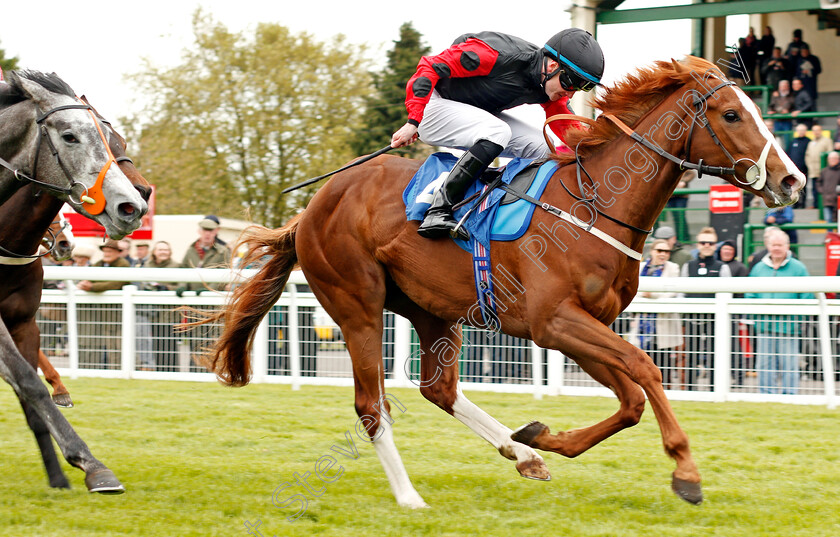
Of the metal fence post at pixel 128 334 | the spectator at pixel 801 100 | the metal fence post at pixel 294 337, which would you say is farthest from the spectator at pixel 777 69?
the metal fence post at pixel 128 334

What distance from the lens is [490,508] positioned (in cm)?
412

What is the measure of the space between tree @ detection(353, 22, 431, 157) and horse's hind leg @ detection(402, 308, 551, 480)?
22.7 meters

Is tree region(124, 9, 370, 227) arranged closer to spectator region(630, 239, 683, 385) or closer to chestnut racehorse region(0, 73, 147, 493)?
spectator region(630, 239, 683, 385)

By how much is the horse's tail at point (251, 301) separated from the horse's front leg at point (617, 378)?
72.0 inches

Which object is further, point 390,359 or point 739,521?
point 390,359

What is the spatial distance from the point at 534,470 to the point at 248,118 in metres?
21.1


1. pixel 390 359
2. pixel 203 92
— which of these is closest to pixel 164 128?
pixel 203 92

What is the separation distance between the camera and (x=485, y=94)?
15.1 ft

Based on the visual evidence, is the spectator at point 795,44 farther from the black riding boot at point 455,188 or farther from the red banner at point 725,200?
the black riding boot at point 455,188

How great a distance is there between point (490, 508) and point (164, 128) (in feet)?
75.2

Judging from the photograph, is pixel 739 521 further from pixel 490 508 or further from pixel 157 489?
pixel 157 489

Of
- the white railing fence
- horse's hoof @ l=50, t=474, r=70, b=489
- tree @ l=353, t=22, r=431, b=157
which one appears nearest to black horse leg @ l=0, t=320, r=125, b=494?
horse's hoof @ l=50, t=474, r=70, b=489

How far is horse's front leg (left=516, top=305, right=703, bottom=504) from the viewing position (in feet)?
11.7

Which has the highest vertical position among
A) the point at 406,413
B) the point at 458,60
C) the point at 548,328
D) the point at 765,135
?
the point at 458,60
